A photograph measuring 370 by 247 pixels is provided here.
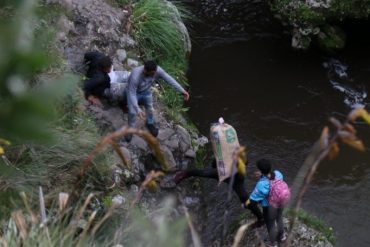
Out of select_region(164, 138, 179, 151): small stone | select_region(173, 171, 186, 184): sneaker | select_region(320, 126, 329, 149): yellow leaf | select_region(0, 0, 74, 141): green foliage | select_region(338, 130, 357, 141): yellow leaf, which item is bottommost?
select_region(173, 171, 186, 184): sneaker

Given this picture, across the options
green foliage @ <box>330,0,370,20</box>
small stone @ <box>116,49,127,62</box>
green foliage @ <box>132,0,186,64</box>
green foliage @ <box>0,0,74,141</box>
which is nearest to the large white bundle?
small stone @ <box>116,49,127,62</box>

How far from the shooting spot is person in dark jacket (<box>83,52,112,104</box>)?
704 cm

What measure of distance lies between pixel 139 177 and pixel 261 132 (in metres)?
3.13

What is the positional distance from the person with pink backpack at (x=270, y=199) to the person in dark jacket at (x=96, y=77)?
2180mm

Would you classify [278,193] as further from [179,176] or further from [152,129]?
[152,129]

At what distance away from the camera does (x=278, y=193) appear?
244 inches

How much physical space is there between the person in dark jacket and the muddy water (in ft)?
6.78

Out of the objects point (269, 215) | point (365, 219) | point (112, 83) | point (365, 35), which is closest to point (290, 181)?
point (365, 219)

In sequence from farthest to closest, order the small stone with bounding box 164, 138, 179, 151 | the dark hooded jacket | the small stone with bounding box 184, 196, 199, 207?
the small stone with bounding box 164, 138, 179, 151 < the small stone with bounding box 184, 196, 199, 207 < the dark hooded jacket

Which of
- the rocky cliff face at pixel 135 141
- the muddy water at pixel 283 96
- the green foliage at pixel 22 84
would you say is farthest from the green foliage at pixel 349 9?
the green foliage at pixel 22 84

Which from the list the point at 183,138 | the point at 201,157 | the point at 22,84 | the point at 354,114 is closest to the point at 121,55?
the point at 183,138

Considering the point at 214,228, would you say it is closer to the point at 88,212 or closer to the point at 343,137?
the point at 88,212

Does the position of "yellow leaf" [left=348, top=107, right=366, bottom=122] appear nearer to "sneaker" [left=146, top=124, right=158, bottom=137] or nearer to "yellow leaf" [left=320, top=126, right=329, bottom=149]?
"yellow leaf" [left=320, top=126, right=329, bottom=149]

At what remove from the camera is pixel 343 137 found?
1907 mm
